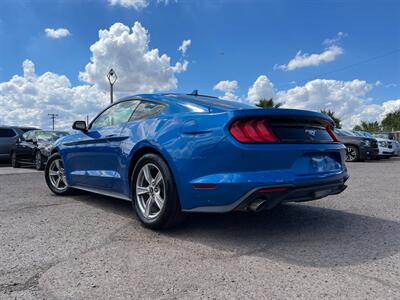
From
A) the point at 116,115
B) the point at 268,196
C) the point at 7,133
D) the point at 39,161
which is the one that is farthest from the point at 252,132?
the point at 7,133

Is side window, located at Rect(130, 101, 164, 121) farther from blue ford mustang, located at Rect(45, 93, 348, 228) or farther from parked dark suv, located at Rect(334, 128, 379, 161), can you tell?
parked dark suv, located at Rect(334, 128, 379, 161)

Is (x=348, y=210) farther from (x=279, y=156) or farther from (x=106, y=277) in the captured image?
(x=106, y=277)

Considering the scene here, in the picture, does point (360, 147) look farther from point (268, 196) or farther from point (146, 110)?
point (268, 196)

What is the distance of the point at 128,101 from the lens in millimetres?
4594

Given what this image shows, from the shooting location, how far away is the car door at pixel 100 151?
14.5 ft

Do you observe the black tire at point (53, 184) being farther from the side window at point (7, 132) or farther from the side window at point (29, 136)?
the side window at point (7, 132)

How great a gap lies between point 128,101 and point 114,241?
1.86 m

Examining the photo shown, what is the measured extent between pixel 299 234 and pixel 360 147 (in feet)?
40.5

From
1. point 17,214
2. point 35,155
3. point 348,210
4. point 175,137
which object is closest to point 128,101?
point 175,137

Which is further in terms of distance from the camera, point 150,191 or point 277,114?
point 150,191

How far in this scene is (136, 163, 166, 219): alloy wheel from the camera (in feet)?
12.3

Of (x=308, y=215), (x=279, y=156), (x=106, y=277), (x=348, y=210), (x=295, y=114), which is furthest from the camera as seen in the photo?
(x=348, y=210)

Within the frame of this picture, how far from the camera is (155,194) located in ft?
12.5

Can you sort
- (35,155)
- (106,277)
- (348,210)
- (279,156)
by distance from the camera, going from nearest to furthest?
1. (106,277)
2. (279,156)
3. (348,210)
4. (35,155)
